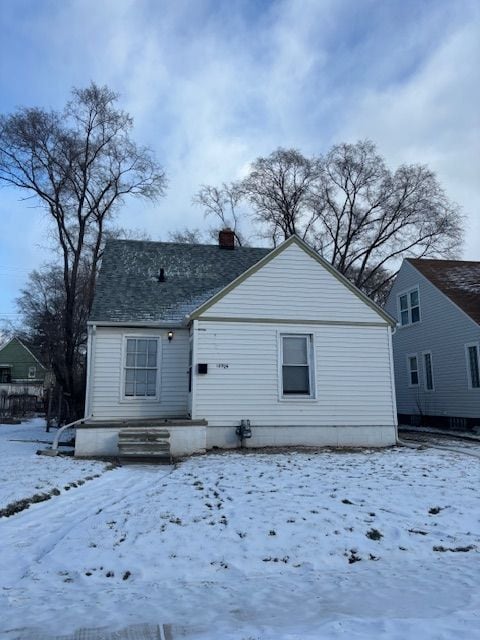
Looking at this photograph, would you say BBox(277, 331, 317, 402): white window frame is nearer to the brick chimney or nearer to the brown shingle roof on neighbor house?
the brick chimney

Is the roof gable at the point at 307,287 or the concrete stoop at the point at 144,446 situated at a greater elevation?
the roof gable at the point at 307,287

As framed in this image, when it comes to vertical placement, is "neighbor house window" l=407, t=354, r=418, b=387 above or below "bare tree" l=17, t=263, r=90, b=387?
below

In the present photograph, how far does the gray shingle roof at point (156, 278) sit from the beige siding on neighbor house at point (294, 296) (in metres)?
1.64

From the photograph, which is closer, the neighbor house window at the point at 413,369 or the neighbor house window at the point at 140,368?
the neighbor house window at the point at 140,368

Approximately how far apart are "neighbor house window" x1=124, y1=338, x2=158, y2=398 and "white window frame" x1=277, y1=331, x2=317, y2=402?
130 inches

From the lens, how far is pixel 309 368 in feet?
41.1

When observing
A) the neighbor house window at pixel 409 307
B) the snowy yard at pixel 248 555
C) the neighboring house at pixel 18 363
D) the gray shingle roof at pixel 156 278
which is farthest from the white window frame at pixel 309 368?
the neighboring house at pixel 18 363

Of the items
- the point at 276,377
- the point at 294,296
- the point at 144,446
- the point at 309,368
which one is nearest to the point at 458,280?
the point at 294,296

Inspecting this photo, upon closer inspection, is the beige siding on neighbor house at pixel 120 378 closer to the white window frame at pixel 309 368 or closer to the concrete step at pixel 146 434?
the concrete step at pixel 146 434

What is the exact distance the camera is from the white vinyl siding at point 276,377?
12000 millimetres

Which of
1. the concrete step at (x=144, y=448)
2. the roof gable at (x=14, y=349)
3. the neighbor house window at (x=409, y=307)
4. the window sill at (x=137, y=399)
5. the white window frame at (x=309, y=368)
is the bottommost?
the concrete step at (x=144, y=448)

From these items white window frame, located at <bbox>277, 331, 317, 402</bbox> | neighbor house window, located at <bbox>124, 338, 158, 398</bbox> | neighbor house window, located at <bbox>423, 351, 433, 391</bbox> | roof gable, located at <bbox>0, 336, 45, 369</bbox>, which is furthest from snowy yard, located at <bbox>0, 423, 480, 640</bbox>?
roof gable, located at <bbox>0, 336, 45, 369</bbox>

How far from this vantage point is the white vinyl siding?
1200 cm

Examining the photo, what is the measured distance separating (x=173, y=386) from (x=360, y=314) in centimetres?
536
